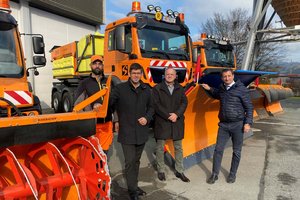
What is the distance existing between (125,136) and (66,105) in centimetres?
682

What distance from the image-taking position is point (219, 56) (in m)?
10.8

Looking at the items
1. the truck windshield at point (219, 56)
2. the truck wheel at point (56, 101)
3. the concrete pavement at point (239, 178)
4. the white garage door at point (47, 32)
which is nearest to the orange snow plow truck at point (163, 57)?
the concrete pavement at point (239, 178)

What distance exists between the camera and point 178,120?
430 cm

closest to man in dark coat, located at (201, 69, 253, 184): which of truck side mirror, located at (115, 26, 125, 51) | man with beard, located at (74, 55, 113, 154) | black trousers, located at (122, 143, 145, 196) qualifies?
black trousers, located at (122, 143, 145, 196)

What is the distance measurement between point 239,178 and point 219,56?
22.7 ft

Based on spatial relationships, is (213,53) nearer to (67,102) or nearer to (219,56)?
(219,56)

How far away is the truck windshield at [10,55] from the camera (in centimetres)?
435

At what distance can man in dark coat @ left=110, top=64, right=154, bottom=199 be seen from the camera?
11.8 feet

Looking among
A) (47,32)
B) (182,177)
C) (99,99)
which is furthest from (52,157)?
(47,32)

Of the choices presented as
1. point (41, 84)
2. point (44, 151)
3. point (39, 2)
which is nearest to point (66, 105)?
point (41, 84)

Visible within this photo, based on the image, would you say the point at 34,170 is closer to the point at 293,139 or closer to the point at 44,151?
the point at 44,151

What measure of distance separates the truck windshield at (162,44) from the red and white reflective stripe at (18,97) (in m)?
2.99

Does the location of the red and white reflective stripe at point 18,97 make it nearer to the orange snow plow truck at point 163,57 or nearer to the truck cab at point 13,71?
the truck cab at point 13,71

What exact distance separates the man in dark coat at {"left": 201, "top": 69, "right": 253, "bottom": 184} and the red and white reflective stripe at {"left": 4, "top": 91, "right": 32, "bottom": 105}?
264 cm
